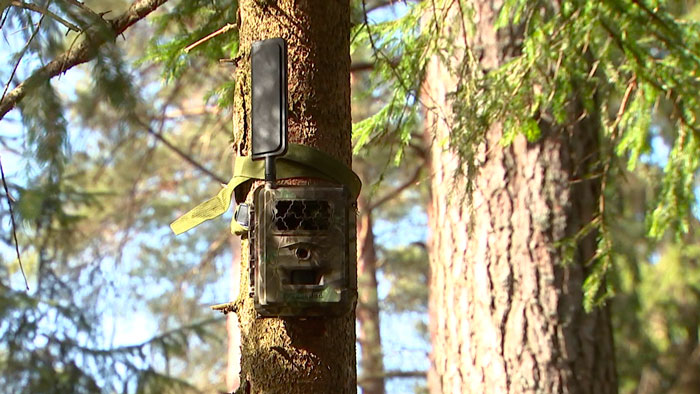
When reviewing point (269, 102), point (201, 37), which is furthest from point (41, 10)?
point (201, 37)

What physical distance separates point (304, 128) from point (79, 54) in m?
0.60

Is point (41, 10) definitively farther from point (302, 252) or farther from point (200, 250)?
point (200, 250)

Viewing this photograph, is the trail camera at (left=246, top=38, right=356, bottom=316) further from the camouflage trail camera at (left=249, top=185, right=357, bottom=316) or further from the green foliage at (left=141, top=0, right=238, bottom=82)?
the green foliage at (left=141, top=0, right=238, bottom=82)

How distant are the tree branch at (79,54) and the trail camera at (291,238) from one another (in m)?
0.39

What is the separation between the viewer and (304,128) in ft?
6.63

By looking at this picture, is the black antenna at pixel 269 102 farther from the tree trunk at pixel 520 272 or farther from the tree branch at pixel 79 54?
the tree trunk at pixel 520 272

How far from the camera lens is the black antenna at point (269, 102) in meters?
1.93

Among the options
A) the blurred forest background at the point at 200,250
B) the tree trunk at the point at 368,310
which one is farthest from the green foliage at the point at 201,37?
the tree trunk at the point at 368,310

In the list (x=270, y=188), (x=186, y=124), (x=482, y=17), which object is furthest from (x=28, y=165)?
(x=186, y=124)

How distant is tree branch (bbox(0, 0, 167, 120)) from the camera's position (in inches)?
68.0

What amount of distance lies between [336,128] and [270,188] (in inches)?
10.6

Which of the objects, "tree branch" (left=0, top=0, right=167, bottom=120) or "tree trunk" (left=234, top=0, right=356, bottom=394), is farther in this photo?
"tree trunk" (left=234, top=0, right=356, bottom=394)

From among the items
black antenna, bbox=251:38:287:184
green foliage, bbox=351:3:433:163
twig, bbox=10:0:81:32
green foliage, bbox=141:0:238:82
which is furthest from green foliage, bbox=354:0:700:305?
twig, bbox=10:0:81:32

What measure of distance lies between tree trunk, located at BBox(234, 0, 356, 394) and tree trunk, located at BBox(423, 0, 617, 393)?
70.0 inches
